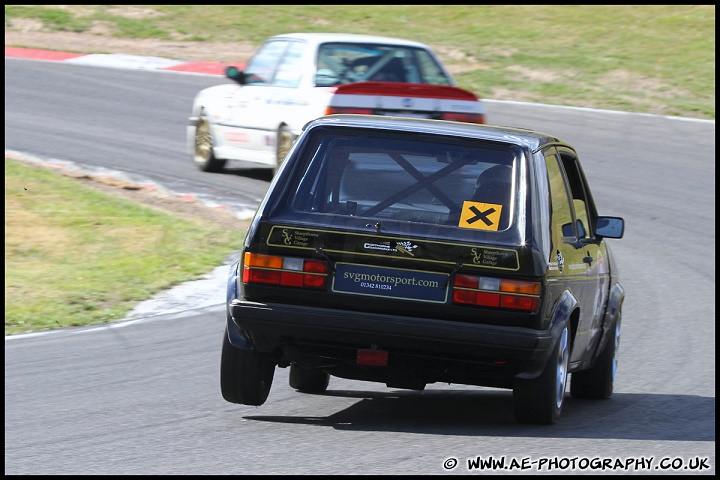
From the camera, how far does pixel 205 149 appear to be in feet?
53.7

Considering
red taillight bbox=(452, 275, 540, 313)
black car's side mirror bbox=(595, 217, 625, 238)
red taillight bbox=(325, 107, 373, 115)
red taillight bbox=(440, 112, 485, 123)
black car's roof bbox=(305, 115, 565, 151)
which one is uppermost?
black car's roof bbox=(305, 115, 565, 151)

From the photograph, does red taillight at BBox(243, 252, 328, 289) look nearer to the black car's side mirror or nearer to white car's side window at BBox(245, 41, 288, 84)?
the black car's side mirror

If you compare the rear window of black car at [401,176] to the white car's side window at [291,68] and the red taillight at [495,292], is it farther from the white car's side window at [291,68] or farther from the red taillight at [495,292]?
the white car's side window at [291,68]

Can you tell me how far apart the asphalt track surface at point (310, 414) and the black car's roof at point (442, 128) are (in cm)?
145

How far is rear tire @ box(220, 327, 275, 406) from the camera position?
6598 mm

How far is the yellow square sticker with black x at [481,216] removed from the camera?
629 centimetres

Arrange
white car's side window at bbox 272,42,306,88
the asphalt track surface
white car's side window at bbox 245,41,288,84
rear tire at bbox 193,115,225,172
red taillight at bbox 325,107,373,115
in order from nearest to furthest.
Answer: the asphalt track surface < red taillight at bbox 325,107,373,115 < white car's side window at bbox 272,42,306,88 < white car's side window at bbox 245,41,288,84 < rear tire at bbox 193,115,225,172

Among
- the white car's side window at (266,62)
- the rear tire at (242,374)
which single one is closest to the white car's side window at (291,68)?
the white car's side window at (266,62)

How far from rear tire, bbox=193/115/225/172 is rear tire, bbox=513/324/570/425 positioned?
1002 cm

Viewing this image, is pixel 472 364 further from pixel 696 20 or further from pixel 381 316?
pixel 696 20

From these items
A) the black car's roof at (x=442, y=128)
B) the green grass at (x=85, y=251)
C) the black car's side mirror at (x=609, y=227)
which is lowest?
the green grass at (x=85, y=251)

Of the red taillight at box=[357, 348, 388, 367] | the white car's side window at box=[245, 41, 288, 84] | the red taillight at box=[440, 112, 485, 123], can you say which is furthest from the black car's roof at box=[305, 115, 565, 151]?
the white car's side window at box=[245, 41, 288, 84]

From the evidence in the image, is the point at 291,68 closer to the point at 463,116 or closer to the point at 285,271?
the point at 463,116

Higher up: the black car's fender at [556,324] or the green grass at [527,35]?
the green grass at [527,35]
